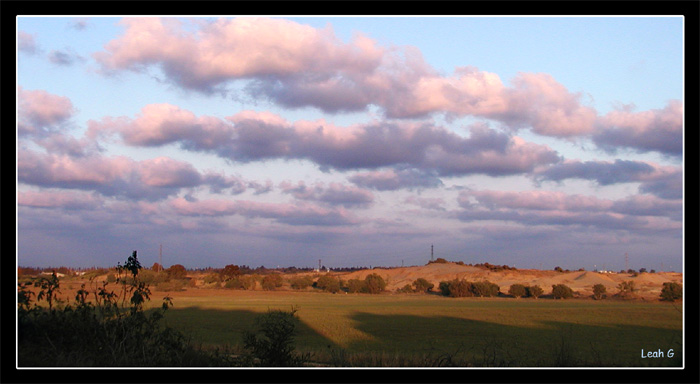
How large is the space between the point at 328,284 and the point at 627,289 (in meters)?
31.3

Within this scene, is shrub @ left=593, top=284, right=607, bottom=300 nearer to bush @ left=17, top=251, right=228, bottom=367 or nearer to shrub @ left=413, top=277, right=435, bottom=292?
shrub @ left=413, top=277, right=435, bottom=292

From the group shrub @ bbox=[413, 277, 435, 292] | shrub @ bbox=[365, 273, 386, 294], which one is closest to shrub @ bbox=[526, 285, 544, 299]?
shrub @ bbox=[413, 277, 435, 292]

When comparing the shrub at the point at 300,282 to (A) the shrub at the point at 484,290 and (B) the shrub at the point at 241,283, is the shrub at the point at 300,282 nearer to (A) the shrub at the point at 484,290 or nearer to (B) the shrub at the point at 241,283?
(B) the shrub at the point at 241,283

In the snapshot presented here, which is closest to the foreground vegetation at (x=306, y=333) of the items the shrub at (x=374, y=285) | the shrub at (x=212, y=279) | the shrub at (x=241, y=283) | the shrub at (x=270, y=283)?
the shrub at (x=212, y=279)

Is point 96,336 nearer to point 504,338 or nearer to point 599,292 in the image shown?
point 504,338

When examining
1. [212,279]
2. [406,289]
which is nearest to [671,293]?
[406,289]

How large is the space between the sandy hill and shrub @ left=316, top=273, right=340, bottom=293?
26.9 ft

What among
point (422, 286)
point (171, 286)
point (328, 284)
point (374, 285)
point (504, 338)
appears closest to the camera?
point (504, 338)

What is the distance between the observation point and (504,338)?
23219 millimetres

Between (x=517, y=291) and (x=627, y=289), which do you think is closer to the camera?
(x=627, y=289)

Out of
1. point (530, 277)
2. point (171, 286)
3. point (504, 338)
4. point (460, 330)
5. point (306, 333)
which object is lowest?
point (530, 277)

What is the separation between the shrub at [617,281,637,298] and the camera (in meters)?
48.7

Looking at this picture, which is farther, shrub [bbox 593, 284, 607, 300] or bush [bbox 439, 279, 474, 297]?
bush [bbox 439, 279, 474, 297]

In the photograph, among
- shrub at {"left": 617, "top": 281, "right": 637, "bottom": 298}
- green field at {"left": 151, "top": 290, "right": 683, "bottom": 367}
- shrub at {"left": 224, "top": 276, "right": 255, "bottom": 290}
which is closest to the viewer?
green field at {"left": 151, "top": 290, "right": 683, "bottom": 367}
